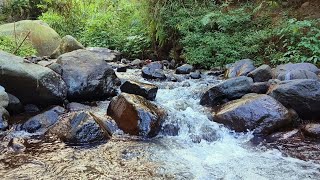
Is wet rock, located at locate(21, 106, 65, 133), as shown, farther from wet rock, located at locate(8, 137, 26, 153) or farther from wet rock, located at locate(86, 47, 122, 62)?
wet rock, located at locate(86, 47, 122, 62)

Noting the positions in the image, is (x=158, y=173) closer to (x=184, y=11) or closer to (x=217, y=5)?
(x=184, y=11)

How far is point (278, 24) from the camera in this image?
8602mm

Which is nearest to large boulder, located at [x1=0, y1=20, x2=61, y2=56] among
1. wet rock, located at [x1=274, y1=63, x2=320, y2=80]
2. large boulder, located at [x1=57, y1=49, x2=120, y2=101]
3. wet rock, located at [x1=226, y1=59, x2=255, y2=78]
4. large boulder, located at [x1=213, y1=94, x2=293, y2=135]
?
large boulder, located at [x1=57, y1=49, x2=120, y2=101]

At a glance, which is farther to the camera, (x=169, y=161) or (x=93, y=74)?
(x=93, y=74)

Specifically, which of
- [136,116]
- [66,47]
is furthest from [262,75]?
[66,47]

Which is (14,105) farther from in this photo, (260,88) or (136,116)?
(260,88)

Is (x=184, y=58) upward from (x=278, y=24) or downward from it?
downward

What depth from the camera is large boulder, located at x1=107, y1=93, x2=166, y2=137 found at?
4582 millimetres

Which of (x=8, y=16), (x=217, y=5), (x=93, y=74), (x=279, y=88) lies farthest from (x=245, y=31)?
(x=8, y=16)

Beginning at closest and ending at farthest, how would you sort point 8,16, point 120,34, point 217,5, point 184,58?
point 184,58 → point 217,5 → point 120,34 → point 8,16

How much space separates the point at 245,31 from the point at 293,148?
17.2 ft

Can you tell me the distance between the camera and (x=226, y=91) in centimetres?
578

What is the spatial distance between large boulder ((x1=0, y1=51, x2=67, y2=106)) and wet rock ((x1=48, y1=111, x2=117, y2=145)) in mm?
1107

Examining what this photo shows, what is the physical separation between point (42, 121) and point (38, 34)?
7.82m
